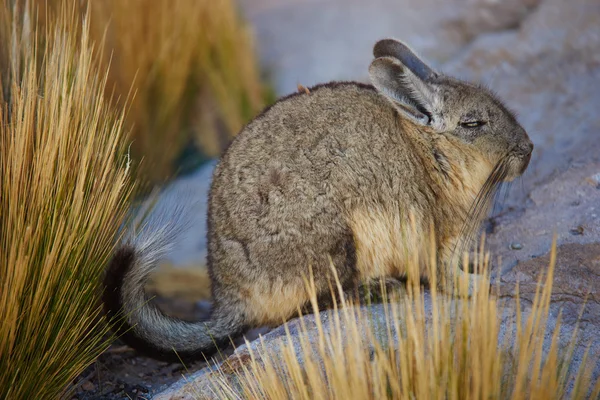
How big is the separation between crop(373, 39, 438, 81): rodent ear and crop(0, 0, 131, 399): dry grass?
1.60m

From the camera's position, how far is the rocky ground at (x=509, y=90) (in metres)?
4.18

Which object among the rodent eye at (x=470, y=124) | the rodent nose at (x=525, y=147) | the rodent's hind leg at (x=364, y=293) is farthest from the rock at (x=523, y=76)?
the rodent eye at (x=470, y=124)

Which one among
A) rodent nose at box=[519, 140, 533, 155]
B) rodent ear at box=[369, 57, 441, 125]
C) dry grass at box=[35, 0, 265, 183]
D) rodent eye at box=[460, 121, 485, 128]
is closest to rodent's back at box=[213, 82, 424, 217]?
rodent ear at box=[369, 57, 441, 125]

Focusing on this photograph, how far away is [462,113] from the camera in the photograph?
13.9 feet

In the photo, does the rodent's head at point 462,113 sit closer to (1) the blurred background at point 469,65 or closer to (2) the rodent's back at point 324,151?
(2) the rodent's back at point 324,151

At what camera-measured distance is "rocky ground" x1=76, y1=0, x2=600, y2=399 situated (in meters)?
4.18

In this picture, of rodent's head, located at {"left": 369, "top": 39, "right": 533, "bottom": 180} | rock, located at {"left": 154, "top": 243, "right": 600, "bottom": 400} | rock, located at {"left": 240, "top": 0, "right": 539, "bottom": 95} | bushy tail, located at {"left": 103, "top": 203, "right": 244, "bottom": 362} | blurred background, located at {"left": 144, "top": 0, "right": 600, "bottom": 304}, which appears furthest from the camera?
rock, located at {"left": 240, "top": 0, "right": 539, "bottom": 95}

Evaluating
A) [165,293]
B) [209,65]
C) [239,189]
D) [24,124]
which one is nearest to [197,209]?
[165,293]

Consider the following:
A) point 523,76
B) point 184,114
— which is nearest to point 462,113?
point 523,76

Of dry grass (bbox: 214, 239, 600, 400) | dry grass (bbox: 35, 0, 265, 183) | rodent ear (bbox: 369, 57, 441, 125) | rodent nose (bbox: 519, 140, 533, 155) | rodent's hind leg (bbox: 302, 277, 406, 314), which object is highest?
dry grass (bbox: 35, 0, 265, 183)

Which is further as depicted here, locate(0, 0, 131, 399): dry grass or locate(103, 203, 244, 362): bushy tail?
locate(103, 203, 244, 362): bushy tail

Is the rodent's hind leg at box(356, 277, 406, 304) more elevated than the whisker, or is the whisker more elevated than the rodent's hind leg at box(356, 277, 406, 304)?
the whisker

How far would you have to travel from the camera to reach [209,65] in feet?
24.3

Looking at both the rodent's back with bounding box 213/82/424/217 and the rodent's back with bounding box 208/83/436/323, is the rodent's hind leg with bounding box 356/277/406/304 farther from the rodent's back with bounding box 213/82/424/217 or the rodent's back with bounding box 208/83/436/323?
the rodent's back with bounding box 213/82/424/217
